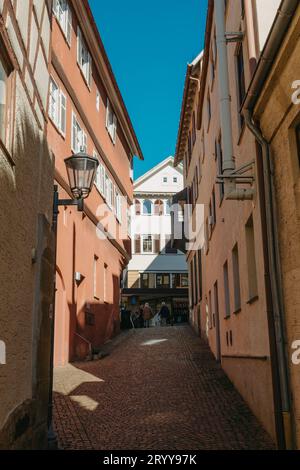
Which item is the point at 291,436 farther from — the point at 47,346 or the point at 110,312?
the point at 110,312

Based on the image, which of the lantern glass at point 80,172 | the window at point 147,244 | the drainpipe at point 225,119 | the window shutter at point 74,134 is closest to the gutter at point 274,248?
the drainpipe at point 225,119

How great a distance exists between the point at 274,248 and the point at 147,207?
3705 cm

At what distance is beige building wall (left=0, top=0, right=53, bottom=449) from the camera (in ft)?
18.4

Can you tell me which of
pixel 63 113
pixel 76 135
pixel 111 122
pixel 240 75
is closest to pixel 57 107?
pixel 63 113

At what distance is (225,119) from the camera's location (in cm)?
952

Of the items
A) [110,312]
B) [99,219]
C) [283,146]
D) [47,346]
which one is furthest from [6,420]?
Answer: [110,312]

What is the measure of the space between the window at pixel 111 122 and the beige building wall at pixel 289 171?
49.2 ft

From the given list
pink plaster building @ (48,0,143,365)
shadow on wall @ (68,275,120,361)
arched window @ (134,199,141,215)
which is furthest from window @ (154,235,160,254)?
shadow on wall @ (68,275,120,361)

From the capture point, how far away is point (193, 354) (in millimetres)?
16562

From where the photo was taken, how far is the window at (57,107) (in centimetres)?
1420

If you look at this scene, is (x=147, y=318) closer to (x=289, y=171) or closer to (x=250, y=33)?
(x=250, y=33)

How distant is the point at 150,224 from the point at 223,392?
3200 cm

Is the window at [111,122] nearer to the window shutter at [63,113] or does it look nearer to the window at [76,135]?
the window at [76,135]

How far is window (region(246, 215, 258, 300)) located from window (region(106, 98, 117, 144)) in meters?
13.0
